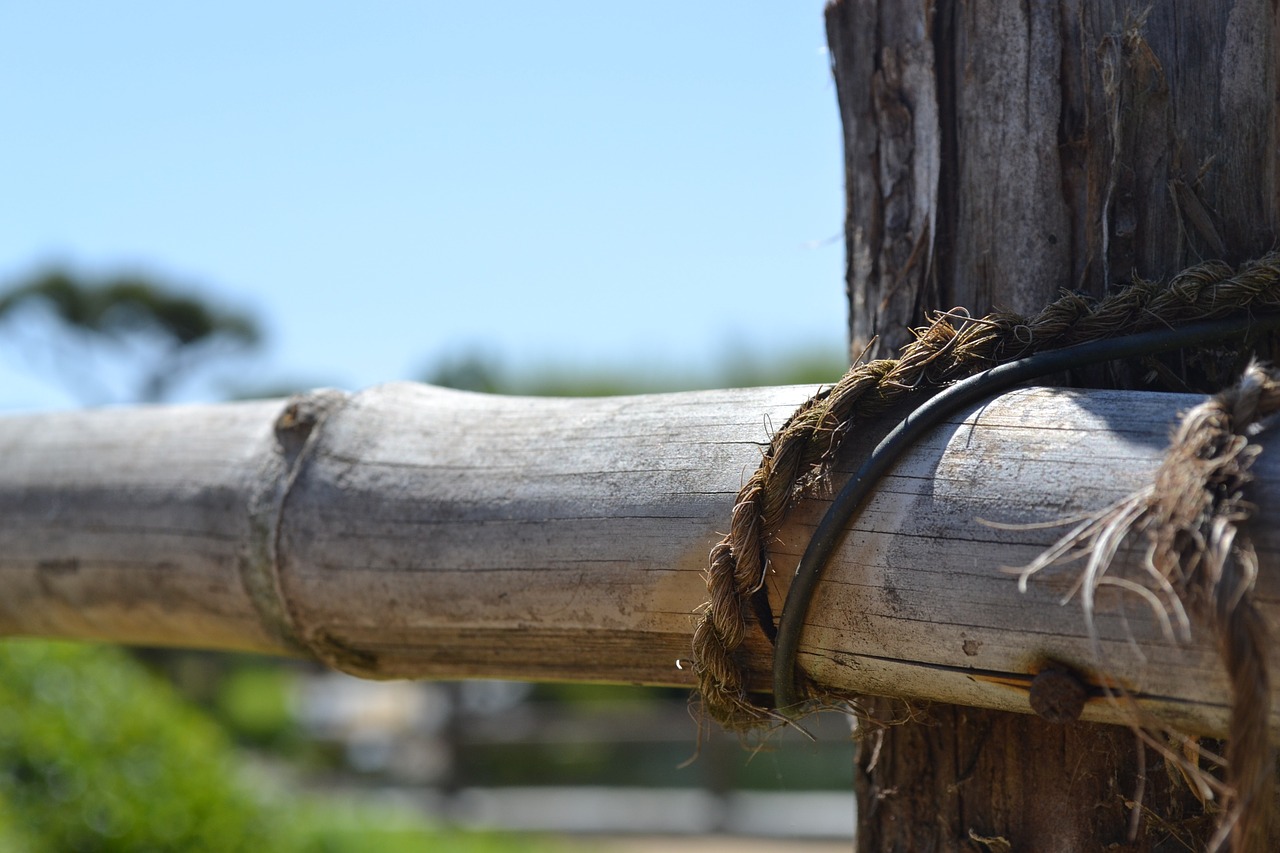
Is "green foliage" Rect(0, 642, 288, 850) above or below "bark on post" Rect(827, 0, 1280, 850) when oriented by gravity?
below

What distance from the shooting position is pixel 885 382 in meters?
1.05

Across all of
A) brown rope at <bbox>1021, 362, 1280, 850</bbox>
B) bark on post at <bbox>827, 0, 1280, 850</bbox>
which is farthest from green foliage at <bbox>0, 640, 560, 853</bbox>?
brown rope at <bbox>1021, 362, 1280, 850</bbox>

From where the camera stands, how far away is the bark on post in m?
1.09

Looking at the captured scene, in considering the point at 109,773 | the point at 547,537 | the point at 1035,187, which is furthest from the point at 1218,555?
the point at 109,773

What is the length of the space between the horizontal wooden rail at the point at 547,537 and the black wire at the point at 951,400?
15 mm

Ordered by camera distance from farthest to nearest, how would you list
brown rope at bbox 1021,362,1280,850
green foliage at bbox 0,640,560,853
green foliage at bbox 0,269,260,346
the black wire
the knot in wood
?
green foliage at bbox 0,269,260,346, green foliage at bbox 0,640,560,853, the black wire, the knot in wood, brown rope at bbox 1021,362,1280,850

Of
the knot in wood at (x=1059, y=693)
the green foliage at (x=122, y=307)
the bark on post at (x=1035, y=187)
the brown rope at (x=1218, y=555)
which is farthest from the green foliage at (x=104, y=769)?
the green foliage at (x=122, y=307)

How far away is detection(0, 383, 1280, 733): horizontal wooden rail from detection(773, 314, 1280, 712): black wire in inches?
0.6

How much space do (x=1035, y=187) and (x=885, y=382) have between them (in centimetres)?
29

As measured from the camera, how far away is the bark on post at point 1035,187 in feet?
3.57

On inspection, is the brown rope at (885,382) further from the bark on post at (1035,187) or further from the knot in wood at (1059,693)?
the knot in wood at (1059,693)

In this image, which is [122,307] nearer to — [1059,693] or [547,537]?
[547,537]

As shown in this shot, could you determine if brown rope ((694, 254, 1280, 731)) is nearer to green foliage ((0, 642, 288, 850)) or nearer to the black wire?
the black wire

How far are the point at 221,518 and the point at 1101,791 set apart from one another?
41.8 inches
